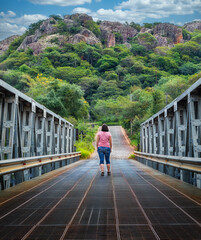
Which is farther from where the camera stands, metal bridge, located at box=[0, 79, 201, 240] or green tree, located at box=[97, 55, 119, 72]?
green tree, located at box=[97, 55, 119, 72]

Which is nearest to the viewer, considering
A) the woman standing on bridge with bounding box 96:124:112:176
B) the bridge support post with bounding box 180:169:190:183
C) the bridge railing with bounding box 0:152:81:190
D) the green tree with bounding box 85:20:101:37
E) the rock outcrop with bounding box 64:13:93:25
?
the bridge railing with bounding box 0:152:81:190

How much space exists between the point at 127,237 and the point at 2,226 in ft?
5.11

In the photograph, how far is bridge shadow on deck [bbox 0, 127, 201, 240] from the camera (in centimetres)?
349

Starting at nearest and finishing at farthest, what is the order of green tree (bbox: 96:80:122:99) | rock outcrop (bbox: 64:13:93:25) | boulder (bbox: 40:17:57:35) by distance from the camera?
green tree (bbox: 96:80:122:99) → boulder (bbox: 40:17:57:35) → rock outcrop (bbox: 64:13:93:25)

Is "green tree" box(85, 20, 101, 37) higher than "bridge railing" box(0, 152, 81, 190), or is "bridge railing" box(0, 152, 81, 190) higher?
"green tree" box(85, 20, 101, 37)

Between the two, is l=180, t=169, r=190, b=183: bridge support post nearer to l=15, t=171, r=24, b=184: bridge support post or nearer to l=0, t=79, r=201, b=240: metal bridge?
l=0, t=79, r=201, b=240: metal bridge

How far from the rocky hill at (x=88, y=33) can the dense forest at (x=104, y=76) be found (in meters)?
1.28

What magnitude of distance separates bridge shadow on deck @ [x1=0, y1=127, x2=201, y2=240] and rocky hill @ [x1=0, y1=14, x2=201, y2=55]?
132814mm

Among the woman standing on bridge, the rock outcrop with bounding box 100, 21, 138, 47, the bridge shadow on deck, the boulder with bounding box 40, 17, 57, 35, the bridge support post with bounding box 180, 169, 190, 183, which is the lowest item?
the bridge shadow on deck

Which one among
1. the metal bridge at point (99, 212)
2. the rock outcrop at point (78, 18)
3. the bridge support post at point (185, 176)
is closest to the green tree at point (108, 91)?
the bridge support post at point (185, 176)

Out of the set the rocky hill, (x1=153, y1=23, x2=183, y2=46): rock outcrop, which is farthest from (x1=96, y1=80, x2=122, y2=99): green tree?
(x1=153, y1=23, x2=183, y2=46): rock outcrop

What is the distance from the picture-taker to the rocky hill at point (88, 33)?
14812 cm

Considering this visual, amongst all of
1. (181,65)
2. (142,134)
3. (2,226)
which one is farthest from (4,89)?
(181,65)

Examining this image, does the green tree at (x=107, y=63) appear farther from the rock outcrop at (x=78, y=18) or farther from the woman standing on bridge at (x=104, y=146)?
the woman standing on bridge at (x=104, y=146)
